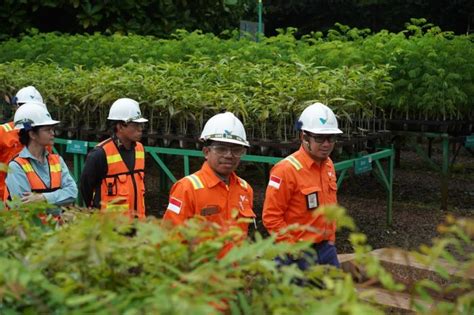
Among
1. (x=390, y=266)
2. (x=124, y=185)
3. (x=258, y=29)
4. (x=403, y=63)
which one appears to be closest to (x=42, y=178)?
(x=124, y=185)

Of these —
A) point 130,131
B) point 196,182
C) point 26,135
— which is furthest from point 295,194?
point 26,135

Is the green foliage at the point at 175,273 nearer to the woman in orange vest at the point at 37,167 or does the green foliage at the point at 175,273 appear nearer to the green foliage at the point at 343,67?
the woman in orange vest at the point at 37,167

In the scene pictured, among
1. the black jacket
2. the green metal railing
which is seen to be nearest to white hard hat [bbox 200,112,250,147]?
the black jacket

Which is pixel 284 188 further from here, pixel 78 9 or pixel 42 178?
pixel 78 9

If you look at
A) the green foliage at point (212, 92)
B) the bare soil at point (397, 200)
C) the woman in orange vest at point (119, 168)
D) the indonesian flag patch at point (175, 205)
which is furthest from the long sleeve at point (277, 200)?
the bare soil at point (397, 200)

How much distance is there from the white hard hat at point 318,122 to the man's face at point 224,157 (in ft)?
2.92

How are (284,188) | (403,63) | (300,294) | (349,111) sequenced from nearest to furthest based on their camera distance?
(300,294) → (284,188) → (349,111) → (403,63)

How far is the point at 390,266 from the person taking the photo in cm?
685

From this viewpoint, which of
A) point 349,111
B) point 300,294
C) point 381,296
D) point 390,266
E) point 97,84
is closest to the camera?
point 300,294

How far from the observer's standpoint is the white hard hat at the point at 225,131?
468 cm

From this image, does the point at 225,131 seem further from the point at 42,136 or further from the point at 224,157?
the point at 42,136

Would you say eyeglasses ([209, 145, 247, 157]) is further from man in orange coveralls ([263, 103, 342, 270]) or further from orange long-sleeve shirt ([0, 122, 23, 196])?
orange long-sleeve shirt ([0, 122, 23, 196])

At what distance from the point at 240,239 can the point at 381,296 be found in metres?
3.57

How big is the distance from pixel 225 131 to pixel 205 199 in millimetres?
449
